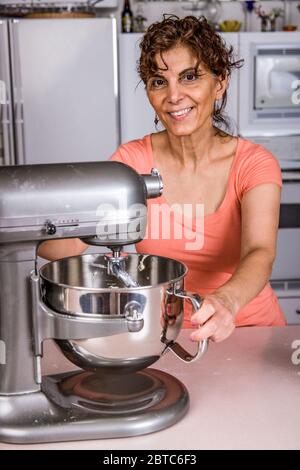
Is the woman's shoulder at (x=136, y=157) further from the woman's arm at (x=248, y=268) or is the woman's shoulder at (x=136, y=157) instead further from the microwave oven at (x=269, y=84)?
the microwave oven at (x=269, y=84)

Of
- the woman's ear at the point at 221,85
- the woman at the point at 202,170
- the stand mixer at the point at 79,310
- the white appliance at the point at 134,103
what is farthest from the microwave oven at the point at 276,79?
the stand mixer at the point at 79,310

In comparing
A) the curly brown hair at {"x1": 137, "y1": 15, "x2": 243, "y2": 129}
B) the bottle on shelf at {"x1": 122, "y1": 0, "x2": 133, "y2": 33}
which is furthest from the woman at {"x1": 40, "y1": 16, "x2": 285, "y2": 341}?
the bottle on shelf at {"x1": 122, "y1": 0, "x2": 133, "y2": 33}

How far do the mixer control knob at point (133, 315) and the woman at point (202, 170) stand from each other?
0.43 meters

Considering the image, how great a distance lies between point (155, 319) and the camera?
99 centimetres

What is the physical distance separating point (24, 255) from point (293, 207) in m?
2.69

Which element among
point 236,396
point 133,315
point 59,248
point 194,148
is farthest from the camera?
point 194,148

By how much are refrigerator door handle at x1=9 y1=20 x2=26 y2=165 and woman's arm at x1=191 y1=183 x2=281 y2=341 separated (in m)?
2.03

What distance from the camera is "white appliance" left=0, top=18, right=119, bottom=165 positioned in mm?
3279

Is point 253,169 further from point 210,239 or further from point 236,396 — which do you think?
point 236,396

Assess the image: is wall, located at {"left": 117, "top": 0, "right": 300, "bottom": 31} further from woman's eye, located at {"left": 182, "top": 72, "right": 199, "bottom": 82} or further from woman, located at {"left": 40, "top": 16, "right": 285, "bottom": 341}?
woman's eye, located at {"left": 182, "top": 72, "right": 199, "bottom": 82}

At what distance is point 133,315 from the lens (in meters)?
0.97

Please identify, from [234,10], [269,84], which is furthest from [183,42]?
[234,10]

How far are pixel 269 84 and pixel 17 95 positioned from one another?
126 centimetres
